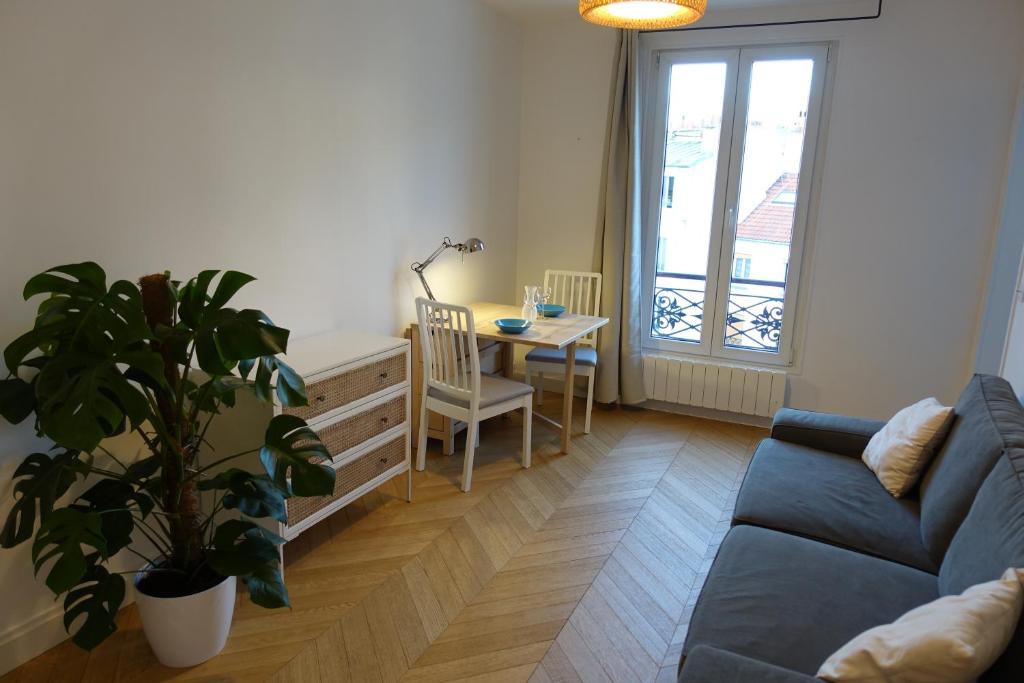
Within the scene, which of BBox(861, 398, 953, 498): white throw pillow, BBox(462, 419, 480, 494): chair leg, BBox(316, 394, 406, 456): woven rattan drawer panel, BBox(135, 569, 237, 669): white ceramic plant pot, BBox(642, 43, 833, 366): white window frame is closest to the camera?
BBox(135, 569, 237, 669): white ceramic plant pot

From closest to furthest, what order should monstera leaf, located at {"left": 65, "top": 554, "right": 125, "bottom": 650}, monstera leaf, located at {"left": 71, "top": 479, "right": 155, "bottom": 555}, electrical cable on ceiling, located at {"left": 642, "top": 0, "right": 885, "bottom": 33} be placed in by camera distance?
1. monstera leaf, located at {"left": 65, "top": 554, "right": 125, "bottom": 650}
2. monstera leaf, located at {"left": 71, "top": 479, "right": 155, "bottom": 555}
3. electrical cable on ceiling, located at {"left": 642, "top": 0, "right": 885, "bottom": 33}

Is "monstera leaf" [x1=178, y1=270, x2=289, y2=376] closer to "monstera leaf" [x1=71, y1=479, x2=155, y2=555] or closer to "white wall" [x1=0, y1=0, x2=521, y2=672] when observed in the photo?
"monstera leaf" [x1=71, y1=479, x2=155, y2=555]

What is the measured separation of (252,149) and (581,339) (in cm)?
237

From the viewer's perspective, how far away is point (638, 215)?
14.0ft

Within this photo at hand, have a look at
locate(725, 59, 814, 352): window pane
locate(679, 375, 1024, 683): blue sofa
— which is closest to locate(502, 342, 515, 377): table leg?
locate(725, 59, 814, 352): window pane

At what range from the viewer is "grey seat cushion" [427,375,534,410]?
3.32 m

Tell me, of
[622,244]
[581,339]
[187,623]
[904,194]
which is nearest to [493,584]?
[187,623]

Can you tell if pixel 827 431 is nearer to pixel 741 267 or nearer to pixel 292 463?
pixel 741 267

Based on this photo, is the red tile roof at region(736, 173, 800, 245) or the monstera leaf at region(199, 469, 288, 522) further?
the red tile roof at region(736, 173, 800, 245)

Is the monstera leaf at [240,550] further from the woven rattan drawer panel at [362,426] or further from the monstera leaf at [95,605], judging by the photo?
the woven rattan drawer panel at [362,426]

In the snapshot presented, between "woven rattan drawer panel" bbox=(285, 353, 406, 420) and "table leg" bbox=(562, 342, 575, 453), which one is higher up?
"woven rattan drawer panel" bbox=(285, 353, 406, 420)

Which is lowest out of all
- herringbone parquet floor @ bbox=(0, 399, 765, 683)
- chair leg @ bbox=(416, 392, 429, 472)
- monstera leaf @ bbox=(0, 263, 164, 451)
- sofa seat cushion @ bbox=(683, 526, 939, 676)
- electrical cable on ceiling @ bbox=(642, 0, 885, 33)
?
herringbone parquet floor @ bbox=(0, 399, 765, 683)

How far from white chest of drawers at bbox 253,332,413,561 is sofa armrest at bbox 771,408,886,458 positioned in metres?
1.66

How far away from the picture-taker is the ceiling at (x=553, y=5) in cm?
379
